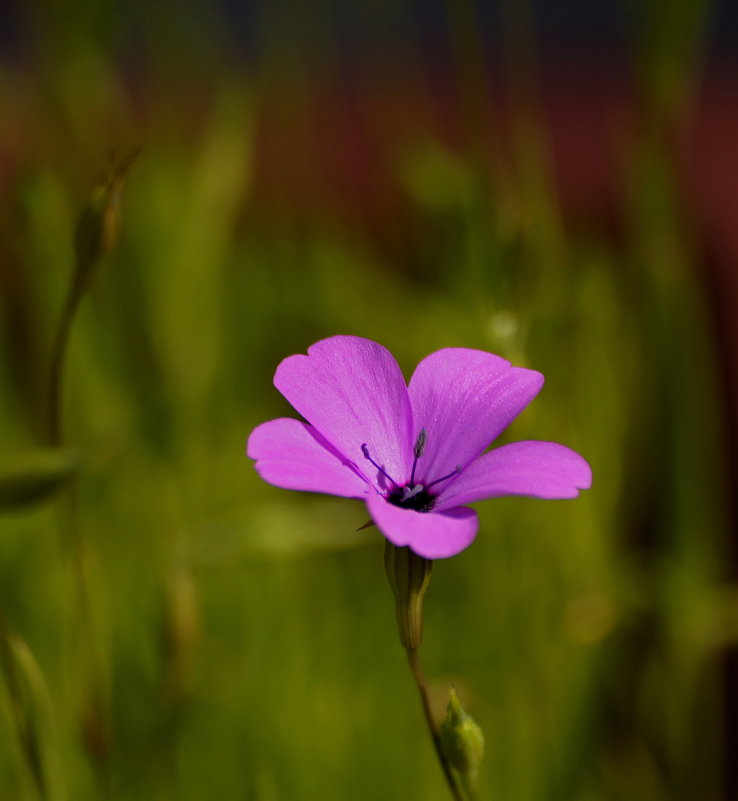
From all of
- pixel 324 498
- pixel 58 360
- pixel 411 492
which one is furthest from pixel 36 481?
pixel 324 498

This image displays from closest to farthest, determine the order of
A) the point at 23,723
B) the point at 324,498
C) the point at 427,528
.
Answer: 1. the point at 427,528
2. the point at 23,723
3. the point at 324,498

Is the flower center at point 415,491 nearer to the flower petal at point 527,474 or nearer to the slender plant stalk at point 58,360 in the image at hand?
the flower petal at point 527,474

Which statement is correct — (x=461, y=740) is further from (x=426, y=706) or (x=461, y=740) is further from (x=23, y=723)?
(x=23, y=723)

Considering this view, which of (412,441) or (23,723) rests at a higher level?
(412,441)

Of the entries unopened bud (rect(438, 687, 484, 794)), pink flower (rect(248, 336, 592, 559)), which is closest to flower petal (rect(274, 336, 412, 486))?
pink flower (rect(248, 336, 592, 559))

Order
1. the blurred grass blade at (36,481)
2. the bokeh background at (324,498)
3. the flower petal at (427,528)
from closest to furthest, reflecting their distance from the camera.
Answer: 1. the flower petal at (427,528)
2. the blurred grass blade at (36,481)
3. the bokeh background at (324,498)

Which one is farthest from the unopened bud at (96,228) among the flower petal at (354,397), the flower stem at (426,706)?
the flower stem at (426,706)

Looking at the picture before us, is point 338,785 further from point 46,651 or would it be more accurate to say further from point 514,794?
point 46,651
